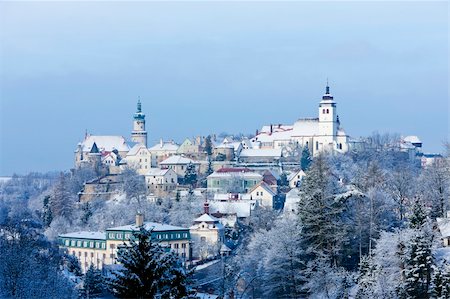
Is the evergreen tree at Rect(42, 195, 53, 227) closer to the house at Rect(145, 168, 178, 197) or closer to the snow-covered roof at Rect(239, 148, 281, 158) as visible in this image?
the house at Rect(145, 168, 178, 197)

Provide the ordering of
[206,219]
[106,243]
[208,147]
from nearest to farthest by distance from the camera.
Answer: [106,243] → [206,219] → [208,147]

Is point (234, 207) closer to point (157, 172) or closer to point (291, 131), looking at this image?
point (157, 172)

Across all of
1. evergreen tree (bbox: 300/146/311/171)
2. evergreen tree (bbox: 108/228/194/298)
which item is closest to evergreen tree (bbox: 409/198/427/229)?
evergreen tree (bbox: 108/228/194/298)

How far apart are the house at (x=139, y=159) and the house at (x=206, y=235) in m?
29.3

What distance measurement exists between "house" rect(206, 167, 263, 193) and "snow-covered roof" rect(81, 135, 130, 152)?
2480 cm

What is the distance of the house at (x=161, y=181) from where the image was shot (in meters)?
73.5

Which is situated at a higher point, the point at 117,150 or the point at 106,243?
the point at 117,150

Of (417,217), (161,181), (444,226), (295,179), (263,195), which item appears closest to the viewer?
(417,217)

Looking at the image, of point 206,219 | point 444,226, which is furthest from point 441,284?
point 206,219

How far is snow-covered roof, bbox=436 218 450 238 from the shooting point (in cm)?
2880

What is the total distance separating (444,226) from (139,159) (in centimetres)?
5929

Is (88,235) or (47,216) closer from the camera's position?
(88,235)

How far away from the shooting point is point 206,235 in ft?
181

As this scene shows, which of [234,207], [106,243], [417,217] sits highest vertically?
[417,217]
